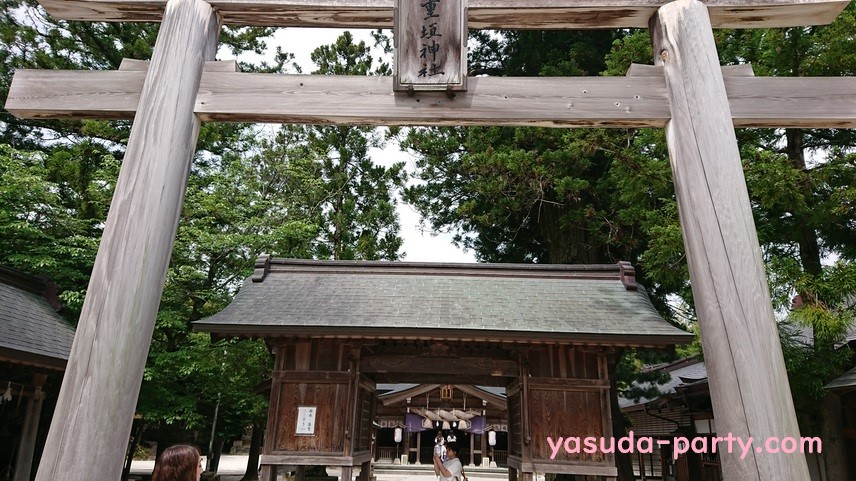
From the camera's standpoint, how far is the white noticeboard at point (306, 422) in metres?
8.59

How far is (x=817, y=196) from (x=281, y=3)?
9.99 metres

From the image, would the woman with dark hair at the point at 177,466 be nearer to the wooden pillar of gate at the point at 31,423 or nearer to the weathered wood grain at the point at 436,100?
the weathered wood grain at the point at 436,100

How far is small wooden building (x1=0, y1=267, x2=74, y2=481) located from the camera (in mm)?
8688

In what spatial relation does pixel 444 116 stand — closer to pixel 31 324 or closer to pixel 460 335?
pixel 460 335

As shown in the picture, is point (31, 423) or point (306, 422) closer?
point (306, 422)

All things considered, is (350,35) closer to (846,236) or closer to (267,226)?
(267,226)

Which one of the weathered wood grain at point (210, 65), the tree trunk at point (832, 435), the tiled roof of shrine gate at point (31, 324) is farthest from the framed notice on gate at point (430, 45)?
the tree trunk at point (832, 435)

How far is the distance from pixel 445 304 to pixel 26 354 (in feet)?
22.4

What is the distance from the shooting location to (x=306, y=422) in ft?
28.2

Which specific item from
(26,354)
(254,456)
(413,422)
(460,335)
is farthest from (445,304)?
(254,456)

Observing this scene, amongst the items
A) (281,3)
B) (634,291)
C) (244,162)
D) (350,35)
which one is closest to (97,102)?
(281,3)

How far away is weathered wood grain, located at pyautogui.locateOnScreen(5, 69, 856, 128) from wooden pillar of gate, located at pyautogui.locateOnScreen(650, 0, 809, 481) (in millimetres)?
228

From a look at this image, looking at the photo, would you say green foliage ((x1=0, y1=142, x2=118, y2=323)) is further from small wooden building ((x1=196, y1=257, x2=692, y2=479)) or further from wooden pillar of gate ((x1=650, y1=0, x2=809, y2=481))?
wooden pillar of gate ((x1=650, y1=0, x2=809, y2=481))

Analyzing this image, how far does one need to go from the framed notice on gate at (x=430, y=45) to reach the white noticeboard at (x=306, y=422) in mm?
6624
